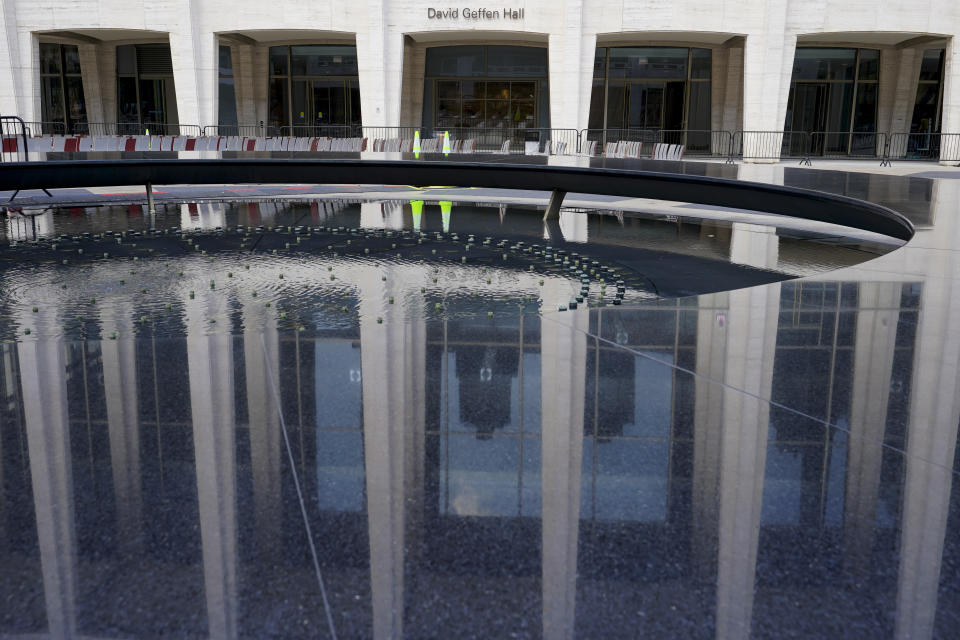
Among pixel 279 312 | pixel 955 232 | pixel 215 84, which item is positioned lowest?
pixel 279 312

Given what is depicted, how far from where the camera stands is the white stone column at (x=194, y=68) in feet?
101

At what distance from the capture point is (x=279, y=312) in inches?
331

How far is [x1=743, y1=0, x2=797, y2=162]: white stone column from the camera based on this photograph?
29.8 meters

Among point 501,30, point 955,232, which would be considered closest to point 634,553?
point 955,232

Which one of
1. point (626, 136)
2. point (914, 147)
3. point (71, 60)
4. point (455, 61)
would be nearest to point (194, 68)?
point (71, 60)

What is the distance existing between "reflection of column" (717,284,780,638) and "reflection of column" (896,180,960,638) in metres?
0.40

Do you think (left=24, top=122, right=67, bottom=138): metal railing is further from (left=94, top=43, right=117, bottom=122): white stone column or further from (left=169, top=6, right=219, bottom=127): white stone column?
(left=169, top=6, right=219, bottom=127): white stone column

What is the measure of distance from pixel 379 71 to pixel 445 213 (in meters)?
16.3

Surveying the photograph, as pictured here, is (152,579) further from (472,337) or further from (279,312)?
(279,312)

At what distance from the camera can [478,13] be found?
3055cm

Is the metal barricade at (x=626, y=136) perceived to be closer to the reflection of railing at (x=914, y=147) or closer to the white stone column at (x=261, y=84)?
the reflection of railing at (x=914, y=147)

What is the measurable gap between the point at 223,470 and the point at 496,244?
937cm

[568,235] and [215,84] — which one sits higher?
[215,84]

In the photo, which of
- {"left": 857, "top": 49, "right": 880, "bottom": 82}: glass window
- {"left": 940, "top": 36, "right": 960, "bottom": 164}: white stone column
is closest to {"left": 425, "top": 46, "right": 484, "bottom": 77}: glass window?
{"left": 857, "top": 49, "right": 880, "bottom": 82}: glass window
